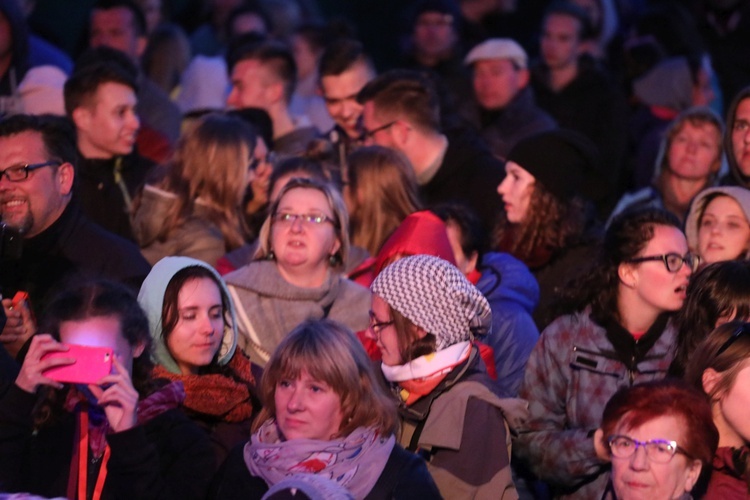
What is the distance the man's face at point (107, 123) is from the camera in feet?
25.1

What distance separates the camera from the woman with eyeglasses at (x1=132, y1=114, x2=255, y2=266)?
22.4 feet

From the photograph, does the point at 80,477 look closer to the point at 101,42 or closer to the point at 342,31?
Answer: the point at 101,42

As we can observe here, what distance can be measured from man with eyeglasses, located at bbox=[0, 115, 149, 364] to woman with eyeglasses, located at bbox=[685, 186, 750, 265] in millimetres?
2535

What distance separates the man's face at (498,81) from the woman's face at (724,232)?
354 centimetres

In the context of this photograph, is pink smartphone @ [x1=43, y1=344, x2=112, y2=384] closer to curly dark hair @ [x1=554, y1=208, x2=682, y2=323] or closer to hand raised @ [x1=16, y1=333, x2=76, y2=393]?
hand raised @ [x1=16, y1=333, x2=76, y2=393]

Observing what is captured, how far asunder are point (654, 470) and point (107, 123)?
14.3 ft

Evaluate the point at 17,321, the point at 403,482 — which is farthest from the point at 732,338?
the point at 17,321

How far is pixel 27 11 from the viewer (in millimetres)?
10336

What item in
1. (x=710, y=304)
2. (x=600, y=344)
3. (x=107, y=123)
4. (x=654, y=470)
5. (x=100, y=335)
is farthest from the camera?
(x=107, y=123)


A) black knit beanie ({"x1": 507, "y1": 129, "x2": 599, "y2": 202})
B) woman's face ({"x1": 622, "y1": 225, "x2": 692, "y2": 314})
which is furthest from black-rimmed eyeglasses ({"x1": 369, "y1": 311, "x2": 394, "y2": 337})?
black knit beanie ({"x1": 507, "y1": 129, "x2": 599, "y2": 202})

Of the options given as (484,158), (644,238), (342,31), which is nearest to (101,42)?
(342,31)

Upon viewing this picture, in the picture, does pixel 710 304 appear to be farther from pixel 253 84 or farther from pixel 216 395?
pixel 253 84

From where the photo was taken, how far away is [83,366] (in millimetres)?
4523

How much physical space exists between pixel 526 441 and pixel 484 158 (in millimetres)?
2927
